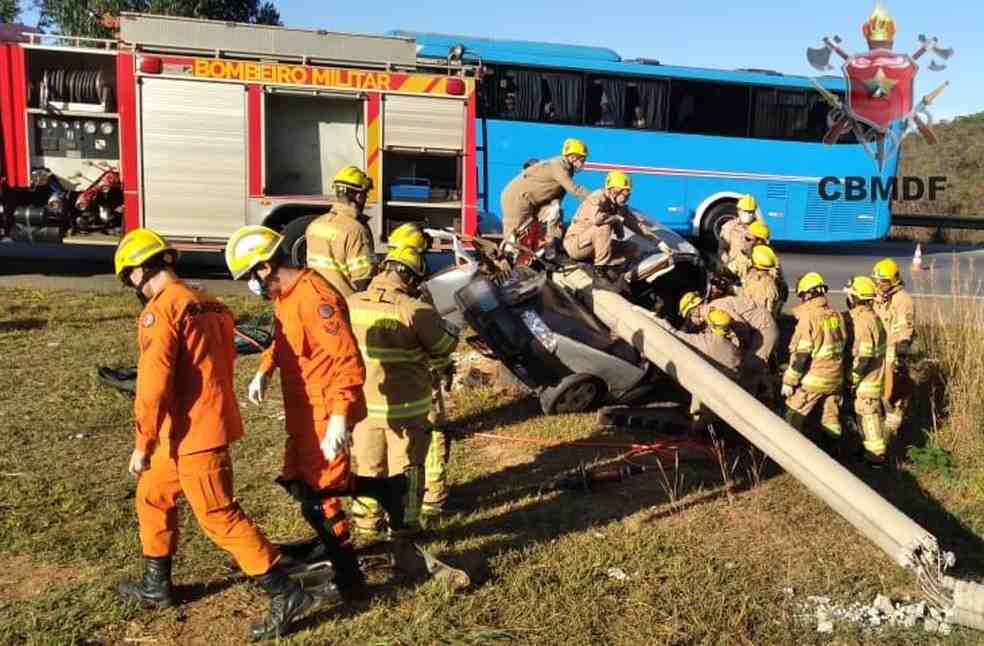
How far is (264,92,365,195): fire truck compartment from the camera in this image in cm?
1107

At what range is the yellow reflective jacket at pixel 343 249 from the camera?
18.6ft

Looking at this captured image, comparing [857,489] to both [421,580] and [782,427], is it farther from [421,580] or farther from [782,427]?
[421,580]

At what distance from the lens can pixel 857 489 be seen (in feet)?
13.4

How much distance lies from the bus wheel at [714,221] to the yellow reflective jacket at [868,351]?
9754 millimetres

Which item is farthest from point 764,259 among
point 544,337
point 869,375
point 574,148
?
point 544,337

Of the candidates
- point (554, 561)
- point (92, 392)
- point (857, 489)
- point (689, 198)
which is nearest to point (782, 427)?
point (857, 489)

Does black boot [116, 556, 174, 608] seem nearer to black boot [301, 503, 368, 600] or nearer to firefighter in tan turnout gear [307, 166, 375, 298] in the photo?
black boot [301, 503, 368, 600]

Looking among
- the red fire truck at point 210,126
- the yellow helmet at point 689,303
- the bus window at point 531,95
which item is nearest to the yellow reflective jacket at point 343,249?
the yellow helmet at point 689,303

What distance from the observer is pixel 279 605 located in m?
3.44

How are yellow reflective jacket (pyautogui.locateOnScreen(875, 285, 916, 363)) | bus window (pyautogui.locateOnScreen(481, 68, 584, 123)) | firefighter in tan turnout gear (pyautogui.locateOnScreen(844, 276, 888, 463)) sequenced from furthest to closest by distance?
bus window (pyautogui.locateOnScreen(481, 68, 584, 123)) < yellow reflective jacket (pyautogui.locateOnScreen(875, 285, 916, 363)) < firefighter in tan turnout gear (pyautogui.locateOnScreen(844, 276, 888, 463))

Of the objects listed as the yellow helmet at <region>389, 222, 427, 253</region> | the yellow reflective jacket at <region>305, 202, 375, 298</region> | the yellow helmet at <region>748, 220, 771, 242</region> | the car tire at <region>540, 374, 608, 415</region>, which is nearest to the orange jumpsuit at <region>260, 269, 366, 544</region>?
the yellow helmet at <region>389, 222, 427, 253</region>

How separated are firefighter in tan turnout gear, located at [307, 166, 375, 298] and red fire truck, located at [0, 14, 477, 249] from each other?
5247 millimetres

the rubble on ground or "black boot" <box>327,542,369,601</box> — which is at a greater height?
"black boot" <box>327,542,369,601</box>

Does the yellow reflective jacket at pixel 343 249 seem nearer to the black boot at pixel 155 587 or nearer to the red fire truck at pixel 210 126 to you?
the black boot at pixel 155 587
